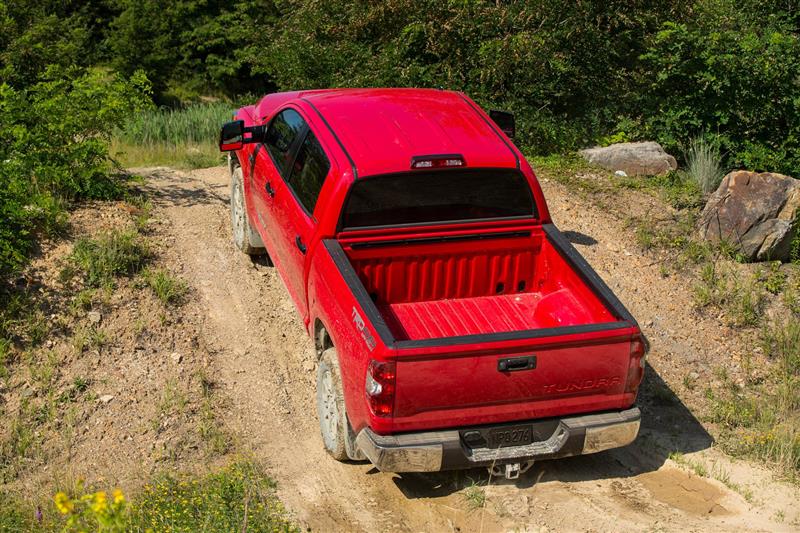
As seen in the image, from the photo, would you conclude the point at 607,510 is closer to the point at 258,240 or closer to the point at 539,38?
the point at 258,240

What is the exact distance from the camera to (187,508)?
5449 millimetres

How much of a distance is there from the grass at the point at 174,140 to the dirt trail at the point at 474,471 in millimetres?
2776

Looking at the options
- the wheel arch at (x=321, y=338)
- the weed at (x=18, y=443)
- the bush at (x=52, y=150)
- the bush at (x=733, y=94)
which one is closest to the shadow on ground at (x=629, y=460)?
the wheel arch at (x=321, y=338)

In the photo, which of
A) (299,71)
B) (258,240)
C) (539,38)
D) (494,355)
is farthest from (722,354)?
(299,71)

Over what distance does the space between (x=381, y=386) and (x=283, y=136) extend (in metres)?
2.98

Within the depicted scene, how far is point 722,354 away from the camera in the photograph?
26.2 ft

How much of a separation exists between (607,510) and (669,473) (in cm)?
71

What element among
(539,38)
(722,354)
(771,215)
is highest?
(539,38)

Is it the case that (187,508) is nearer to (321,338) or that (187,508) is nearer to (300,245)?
(321,338)

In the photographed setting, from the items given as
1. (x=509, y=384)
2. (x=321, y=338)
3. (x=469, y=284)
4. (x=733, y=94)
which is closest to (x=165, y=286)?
(x=321, y=338)

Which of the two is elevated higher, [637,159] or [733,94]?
[733,94]

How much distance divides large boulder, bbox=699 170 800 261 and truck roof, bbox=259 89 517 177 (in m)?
3.06

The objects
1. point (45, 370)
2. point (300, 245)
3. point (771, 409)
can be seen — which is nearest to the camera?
point (300, 245)

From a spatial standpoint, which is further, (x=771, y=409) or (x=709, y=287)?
(x=709, y=287)
